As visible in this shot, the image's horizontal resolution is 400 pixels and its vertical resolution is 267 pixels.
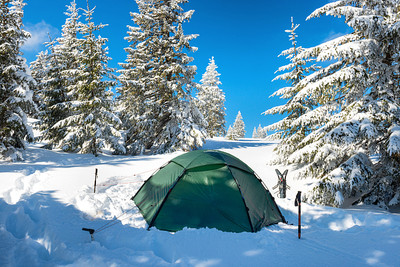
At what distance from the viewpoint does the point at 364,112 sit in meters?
7.62

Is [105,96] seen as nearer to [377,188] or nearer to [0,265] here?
[0,265]

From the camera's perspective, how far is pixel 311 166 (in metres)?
9.08

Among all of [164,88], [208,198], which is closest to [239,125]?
[164,88]

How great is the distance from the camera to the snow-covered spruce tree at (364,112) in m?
7.16

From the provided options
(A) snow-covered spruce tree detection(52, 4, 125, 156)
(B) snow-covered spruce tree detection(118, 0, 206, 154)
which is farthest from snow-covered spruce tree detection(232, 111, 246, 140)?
(A) snow-covered spruce tree detection(52, 4, 125, 156)

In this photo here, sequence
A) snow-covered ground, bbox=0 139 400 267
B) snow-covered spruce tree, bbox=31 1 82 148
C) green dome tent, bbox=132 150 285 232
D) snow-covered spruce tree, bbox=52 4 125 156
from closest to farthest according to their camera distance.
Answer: snow-covered ground, bbox=0 139 400 267, green dome tent, bbox=132 150 285 232, snow-covered spruce tree, bbox=52 4 125 156, snow-covered spruce tree, bbox=31 1 82 148

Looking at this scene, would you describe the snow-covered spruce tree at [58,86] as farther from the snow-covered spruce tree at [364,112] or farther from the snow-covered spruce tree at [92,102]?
the snow-covered spruce tree at [364,112]

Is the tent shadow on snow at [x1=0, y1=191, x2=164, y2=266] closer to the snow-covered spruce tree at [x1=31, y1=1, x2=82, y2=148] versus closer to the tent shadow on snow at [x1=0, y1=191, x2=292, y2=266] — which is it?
the tent shadow on snow at [x1=0, y1=191, x2=292, y2=266]

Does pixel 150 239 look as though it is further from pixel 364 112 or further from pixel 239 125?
pixel 239 125

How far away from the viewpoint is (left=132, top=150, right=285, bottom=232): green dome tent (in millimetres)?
5145

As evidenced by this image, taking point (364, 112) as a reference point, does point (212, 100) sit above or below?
above

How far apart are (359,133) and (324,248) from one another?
16.4 feet

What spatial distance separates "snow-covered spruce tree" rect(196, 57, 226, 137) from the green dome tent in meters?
29.7

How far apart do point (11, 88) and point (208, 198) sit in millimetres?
14659
